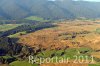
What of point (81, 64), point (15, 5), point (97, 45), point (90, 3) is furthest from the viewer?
point (90, 3)

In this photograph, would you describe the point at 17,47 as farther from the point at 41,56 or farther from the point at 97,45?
the point at 97,45

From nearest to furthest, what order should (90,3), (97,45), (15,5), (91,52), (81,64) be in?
(81,64), (91,52), (97,45), (15,5), (90,3)

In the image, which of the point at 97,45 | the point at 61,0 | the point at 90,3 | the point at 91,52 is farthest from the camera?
the point at 90,3

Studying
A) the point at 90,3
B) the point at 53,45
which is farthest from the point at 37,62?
the point at 90,3

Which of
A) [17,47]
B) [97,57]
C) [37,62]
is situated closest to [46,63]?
A: [37,62]

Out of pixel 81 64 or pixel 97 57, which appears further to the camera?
pixel 97 57

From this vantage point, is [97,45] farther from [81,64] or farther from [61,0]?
[61,0]
